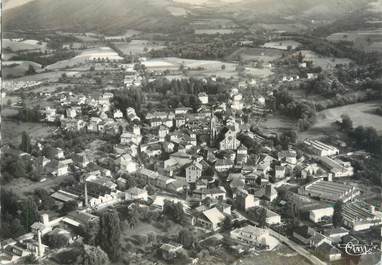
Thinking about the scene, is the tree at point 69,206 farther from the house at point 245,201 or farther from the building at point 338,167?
the building at point 338,167

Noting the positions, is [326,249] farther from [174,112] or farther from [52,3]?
[52,3]

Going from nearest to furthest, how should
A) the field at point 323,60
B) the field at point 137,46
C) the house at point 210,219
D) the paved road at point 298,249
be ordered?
the paved road at point 298,249 < the house at point 210,219 < the field at point 137,46 < the field at point 323,60

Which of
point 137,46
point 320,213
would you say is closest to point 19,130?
point 137,46

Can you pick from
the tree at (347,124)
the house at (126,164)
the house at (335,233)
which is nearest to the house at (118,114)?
the house at (126,164)

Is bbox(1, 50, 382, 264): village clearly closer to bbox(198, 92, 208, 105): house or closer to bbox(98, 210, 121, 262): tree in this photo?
bbox(198, 92, 208, 105): house

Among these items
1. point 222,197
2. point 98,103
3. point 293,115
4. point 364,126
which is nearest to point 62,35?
point 98,103

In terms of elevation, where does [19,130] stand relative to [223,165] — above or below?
above

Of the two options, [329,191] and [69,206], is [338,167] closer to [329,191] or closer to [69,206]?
[329,191]
